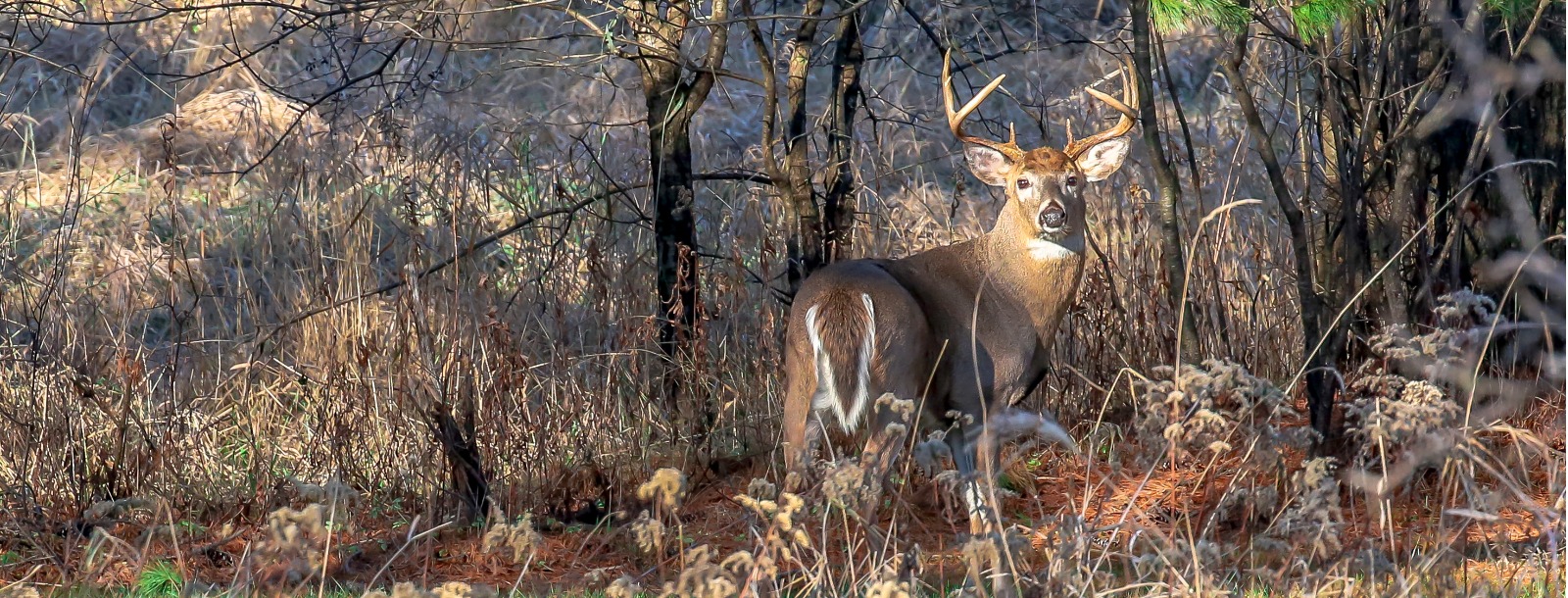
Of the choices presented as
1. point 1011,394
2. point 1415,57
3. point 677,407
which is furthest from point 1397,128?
point 677,407

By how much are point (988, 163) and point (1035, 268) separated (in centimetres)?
41

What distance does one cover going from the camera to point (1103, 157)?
5.81m

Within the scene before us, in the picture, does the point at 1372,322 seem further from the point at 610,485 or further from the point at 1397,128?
the point at 610,485

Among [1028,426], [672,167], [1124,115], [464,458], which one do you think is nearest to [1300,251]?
[1124,115]

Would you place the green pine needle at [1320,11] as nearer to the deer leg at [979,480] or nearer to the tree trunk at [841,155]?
the deer leg at [979,480]

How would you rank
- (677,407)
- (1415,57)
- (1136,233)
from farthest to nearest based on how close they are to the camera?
(1136,233) < (677,407) < (1415,57)

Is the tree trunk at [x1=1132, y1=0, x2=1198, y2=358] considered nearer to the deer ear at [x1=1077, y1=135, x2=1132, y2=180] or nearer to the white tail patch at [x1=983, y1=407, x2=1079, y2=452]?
the deer ear at [x1=1077, y1=135, x2=1132, y2=180]

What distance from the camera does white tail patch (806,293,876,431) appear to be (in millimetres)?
5082

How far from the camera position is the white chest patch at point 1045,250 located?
577 centimetres

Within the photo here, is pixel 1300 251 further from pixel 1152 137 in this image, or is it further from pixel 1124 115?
pixel 1124 115

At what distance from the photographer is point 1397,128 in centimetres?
523

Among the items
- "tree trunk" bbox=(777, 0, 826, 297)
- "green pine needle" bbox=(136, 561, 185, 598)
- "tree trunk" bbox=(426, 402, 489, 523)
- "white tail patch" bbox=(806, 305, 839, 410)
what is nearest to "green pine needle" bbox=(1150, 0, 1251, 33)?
"white tail patch" bbox=(806, 305, 839, 410)

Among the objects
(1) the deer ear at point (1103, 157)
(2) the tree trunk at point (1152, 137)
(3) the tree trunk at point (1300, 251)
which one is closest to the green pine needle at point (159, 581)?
(2) the tree trunk at point (1152, 137)

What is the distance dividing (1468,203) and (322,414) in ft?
13.7
